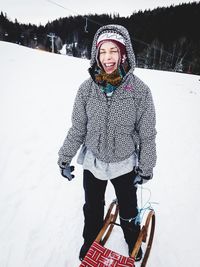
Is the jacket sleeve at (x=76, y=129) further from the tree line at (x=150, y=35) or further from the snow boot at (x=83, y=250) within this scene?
the tree line at (x=150, y=35)

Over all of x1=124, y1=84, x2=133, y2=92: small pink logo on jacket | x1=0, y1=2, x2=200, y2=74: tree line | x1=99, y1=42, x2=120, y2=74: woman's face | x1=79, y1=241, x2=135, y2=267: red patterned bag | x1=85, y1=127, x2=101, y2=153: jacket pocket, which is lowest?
x1=79, y1=241, x2=135, y2=267: red patterned bag

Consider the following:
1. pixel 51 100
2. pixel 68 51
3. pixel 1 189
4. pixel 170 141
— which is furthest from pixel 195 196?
pixel 68 51

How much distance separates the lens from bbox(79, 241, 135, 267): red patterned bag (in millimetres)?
1583

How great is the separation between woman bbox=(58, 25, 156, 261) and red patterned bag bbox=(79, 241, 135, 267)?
0.35m

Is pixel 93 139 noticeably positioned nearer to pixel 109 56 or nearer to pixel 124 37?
pixel 109 56

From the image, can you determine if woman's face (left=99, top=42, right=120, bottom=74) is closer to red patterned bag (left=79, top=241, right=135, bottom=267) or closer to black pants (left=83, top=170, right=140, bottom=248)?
black pants (left=83, top=170, right=140, bottom=248)

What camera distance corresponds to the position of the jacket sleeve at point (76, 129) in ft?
5.14

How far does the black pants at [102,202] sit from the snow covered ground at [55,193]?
1.40ft

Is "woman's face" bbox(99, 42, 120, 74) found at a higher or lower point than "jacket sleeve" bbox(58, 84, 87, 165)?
higher

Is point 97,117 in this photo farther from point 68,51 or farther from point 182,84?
point 68,51

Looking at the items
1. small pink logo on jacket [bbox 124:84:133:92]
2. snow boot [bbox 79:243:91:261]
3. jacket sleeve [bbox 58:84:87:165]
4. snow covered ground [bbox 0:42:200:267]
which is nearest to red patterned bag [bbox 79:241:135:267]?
snow boot [bbox 79:243:91:261]

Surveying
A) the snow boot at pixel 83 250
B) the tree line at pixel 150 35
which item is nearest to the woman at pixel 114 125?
the snow boot at pixel 83 250

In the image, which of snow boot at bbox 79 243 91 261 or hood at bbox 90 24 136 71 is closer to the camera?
hood at bbox 90 24 136 71

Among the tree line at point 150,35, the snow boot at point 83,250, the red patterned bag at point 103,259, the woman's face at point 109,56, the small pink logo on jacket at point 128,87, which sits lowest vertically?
the snow boot at point 83,250
